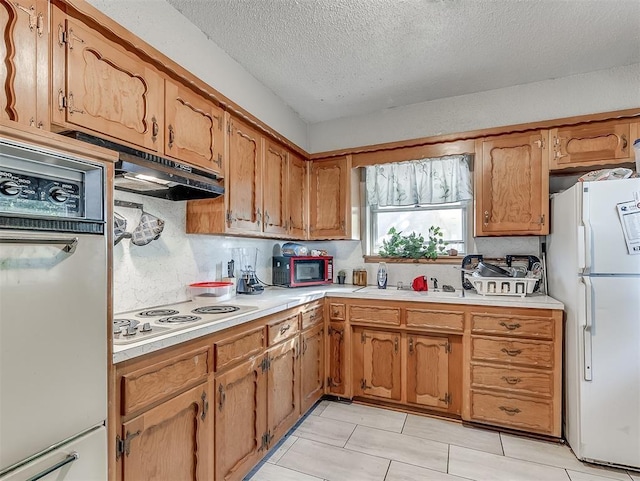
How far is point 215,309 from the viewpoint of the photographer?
195 cm

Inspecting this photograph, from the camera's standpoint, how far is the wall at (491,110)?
249cm

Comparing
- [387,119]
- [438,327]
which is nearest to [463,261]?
[438,327]

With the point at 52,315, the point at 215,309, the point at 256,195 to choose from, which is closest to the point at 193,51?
the point at 256,195

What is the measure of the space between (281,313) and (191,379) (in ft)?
2.53

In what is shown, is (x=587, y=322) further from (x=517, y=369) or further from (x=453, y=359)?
(x=453, y=359)

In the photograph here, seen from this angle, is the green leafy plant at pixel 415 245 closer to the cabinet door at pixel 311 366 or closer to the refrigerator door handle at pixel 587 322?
the cabinet door at pixel 311 366

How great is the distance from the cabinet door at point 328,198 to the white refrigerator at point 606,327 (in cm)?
177

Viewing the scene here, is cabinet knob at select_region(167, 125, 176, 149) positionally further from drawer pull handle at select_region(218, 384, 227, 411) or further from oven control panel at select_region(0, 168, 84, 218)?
drawer pull handle at select_region(218, 384, 227, 411)

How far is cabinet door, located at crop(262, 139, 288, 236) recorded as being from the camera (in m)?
2.63

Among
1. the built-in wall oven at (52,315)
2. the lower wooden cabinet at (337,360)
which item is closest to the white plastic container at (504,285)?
the lower wooden cabinet at (337,360)

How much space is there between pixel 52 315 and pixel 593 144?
3.21 m

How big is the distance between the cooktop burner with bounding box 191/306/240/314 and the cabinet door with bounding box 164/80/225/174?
33.4 inches

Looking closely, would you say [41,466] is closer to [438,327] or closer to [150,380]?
[150,380]

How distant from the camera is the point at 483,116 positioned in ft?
9.37
